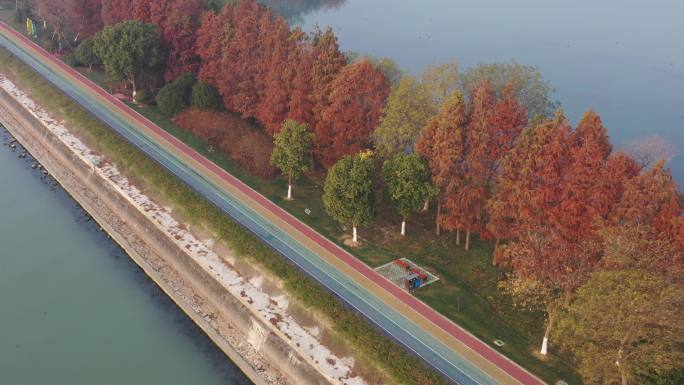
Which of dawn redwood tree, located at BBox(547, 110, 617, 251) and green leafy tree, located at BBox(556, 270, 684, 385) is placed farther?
dawn redwood tree, located at BBox(547, 110, 617, 251)

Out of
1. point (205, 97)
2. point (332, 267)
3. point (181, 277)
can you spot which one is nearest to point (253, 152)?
point (205, 97)

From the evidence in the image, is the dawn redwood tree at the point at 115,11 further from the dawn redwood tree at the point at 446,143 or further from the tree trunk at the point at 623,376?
the tree trunk at the point at 623,376

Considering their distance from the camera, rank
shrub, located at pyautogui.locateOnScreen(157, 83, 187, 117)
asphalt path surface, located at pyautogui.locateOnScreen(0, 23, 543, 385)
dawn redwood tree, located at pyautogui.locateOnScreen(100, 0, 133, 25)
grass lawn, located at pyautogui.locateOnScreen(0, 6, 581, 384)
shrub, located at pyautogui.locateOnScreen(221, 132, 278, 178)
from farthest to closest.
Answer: dawn redwood tree, located at pyautogui.locateOnScreen(100, 0, 133, 25) → shrub, located at pyautogui.locateOnScreen(157, 83, 187, 117) → shrub, located at pyautogui.locateOnScreen(221, 132, 278, 178) → grass lawn, located at pyautogui.locateOnScreen(0, 6, 581, 384) → asphalt path surface, located at pyautogui.locateOnScreen(0, 23, 543, 385)

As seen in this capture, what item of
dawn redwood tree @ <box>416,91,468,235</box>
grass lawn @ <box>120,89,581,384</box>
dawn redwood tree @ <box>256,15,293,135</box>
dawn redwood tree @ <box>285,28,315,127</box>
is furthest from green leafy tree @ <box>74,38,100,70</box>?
dawn redwood tree @ <box>416,91,468,235</box>

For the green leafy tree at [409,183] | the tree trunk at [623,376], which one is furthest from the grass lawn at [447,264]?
the tree trunk at [623,376]

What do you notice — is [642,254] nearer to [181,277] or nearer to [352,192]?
[352,192]

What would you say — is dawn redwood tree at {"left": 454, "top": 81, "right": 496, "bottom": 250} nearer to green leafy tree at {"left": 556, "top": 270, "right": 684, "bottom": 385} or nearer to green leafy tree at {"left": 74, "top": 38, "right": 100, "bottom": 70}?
green leafy tree at {"left": 556, "top": 270, "right": 684, "bottom": 385}

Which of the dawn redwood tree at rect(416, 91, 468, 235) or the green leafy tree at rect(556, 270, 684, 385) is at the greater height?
the dawn redwood tree at rect(416, 91, 468, 235)
